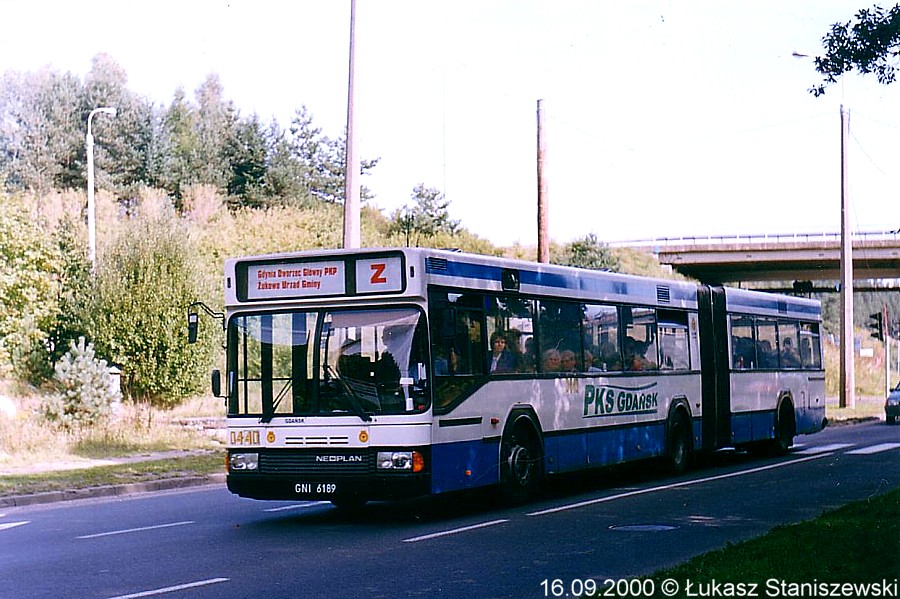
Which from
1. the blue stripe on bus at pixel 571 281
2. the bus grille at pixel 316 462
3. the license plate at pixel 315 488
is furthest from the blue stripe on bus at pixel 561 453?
the blue stripe on bus at pixel 571 281

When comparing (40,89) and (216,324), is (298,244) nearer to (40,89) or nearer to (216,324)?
(216,324)

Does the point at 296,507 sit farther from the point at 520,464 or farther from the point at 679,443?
the point at 679,443

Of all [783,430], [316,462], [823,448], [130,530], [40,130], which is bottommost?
[823,448]

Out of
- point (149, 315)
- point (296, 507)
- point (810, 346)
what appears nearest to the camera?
point (296, 507)

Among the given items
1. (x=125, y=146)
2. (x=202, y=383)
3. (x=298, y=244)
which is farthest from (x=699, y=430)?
(x=125, y=146)

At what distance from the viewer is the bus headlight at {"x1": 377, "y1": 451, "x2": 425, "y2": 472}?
1452 cm

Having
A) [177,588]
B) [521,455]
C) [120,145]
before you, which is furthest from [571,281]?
Result: [120,145]

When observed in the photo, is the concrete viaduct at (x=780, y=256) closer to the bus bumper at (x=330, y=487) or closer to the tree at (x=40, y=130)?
the tree at (x=40, y=130)

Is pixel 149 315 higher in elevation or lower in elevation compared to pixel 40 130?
lower

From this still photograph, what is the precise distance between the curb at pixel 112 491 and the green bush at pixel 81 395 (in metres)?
7.21

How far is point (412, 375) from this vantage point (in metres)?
14.7

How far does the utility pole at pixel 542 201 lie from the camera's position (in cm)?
3169

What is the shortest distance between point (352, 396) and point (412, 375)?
71cm

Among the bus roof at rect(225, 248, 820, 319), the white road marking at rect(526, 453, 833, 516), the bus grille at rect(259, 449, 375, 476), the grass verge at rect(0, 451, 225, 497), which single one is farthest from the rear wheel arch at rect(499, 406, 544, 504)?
the grass verge at rect(0, 451, 225, 497)
